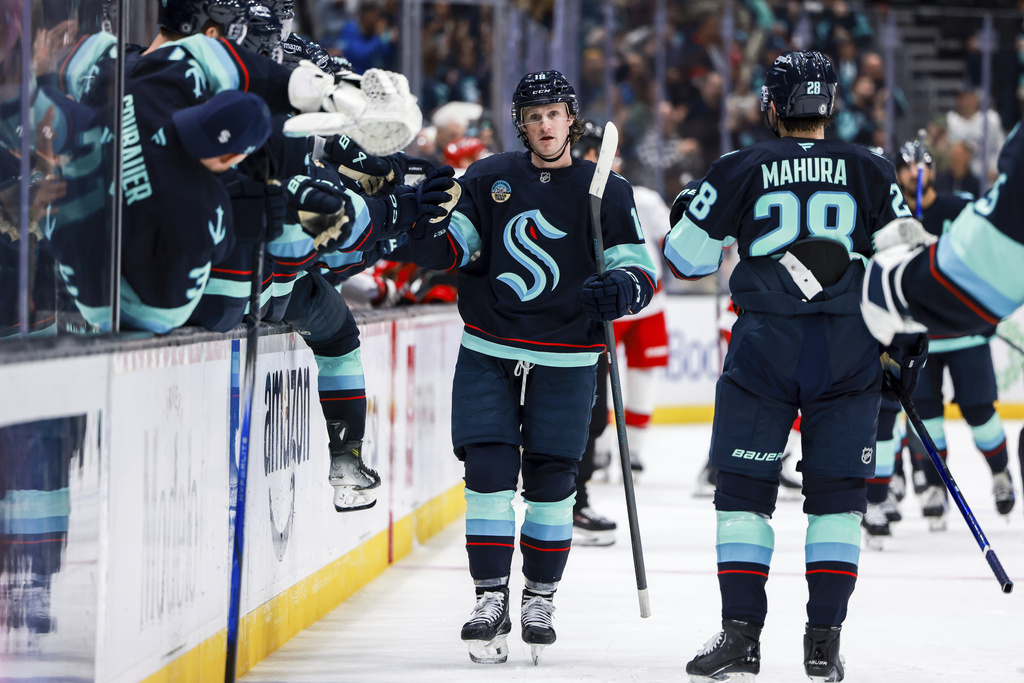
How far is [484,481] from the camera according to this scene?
10.7 ft

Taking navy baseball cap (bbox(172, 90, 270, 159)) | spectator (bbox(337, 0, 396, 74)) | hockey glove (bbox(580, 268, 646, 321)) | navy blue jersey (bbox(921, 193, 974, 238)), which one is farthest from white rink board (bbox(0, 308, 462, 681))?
spectator (bbox(337, 0, 396, 74))

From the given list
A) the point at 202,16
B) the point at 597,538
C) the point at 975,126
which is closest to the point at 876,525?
the point at 597,538

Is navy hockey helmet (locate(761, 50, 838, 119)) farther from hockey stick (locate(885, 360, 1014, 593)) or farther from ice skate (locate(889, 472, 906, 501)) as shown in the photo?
ice skate (locate(889, 472, 906, 501))

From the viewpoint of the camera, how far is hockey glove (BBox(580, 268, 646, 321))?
3.12 m

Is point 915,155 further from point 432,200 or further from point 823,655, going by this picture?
point 823,655

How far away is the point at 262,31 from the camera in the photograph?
113 inches

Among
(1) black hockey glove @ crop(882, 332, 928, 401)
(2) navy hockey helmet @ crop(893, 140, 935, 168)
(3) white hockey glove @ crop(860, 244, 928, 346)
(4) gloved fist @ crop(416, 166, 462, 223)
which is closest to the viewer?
(3) white hockey glove @ crop(860, 244, 928, 346)

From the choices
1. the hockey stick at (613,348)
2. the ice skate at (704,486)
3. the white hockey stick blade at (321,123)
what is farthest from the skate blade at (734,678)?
the ice skate at (704,486)

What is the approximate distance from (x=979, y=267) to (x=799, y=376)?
845 mm

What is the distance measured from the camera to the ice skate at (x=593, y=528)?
5160 mm

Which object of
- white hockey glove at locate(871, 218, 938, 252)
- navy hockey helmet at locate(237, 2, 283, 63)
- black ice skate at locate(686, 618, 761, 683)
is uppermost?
navy hockey helmet at locate(237, 2, 283, 63)

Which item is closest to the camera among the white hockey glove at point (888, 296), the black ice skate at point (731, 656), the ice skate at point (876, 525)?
the white hockey glove at point (888, 296)

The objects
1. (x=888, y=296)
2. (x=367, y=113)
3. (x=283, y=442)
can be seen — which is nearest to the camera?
(x=888, y=296)

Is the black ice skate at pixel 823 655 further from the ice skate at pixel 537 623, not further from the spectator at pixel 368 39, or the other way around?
the spectator at pixel 368 39
